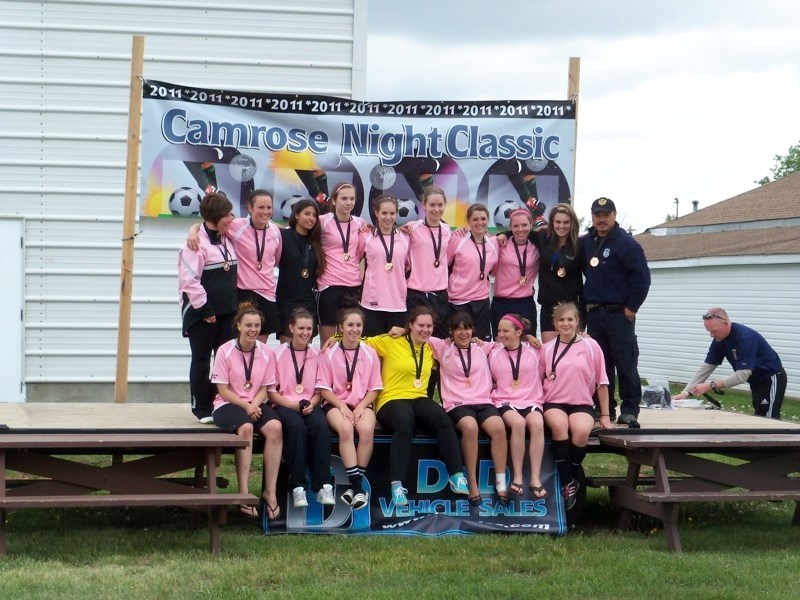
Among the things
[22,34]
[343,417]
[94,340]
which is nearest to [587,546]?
[343,417]

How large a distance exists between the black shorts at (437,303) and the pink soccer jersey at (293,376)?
3.25ft

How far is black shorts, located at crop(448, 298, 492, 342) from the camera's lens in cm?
853

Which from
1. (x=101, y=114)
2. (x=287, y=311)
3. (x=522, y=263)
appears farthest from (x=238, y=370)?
(x=101, y=114)

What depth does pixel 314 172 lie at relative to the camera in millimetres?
9562

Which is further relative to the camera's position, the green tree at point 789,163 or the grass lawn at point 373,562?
the green tree at point 789,163

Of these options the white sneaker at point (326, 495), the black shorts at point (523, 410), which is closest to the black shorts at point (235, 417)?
the white sneaker at point (326, 495)

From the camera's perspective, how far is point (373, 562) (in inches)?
266

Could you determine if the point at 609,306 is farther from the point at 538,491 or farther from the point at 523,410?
the point at 538,491

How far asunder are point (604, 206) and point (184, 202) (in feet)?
11.8

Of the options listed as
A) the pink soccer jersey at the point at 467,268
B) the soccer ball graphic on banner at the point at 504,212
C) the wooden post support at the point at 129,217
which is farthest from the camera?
the soccer ball graphic on banner at the point at 504,212

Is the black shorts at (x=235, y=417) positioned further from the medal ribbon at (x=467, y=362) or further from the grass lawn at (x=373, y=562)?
the medal ribbon at (x=467, y=362)

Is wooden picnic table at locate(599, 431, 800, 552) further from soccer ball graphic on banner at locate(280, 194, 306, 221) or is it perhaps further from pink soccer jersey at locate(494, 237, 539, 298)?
→ soccer ball graphic on banner at locate(280, 194, 306, 221)

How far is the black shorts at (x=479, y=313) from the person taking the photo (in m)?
8.53

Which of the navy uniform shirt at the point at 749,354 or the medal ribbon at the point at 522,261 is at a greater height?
the medal ribbon at the point at 522,261
